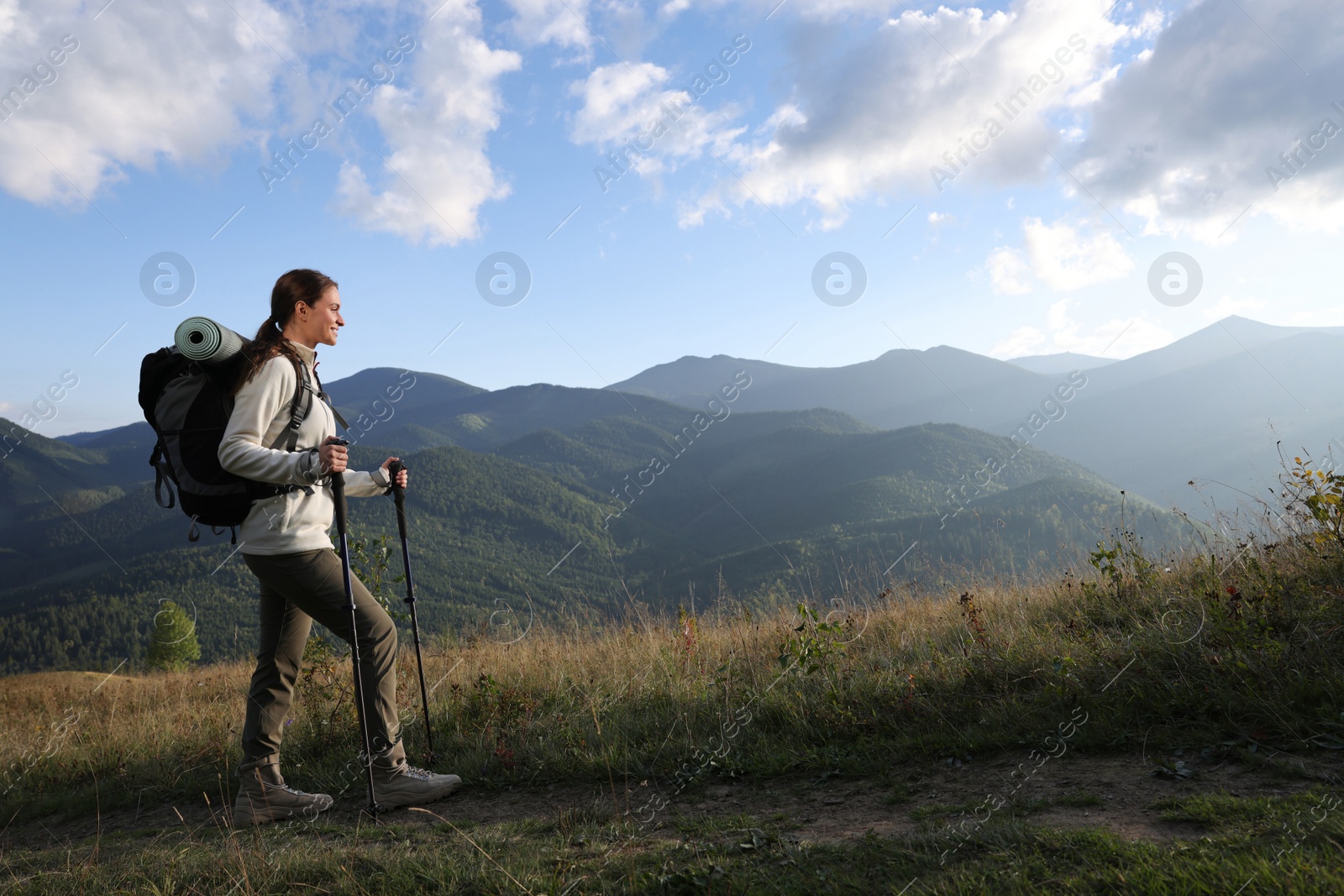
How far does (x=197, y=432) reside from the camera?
3295mm

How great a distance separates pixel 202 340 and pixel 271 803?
2229mm

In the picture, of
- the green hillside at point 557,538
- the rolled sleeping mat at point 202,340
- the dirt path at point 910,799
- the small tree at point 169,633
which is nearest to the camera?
the dirt path at point 910,799

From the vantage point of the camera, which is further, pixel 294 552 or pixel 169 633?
pixel 169 633

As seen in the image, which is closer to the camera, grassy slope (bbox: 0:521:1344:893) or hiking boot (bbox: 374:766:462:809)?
grassy slope (bbox: 0:521:1344:893)

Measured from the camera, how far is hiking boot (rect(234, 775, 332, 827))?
3455 millimetres

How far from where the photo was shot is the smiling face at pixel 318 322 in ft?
11.9

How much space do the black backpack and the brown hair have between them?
15cm

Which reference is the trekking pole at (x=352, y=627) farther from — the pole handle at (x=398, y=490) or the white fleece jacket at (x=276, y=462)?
the pole handle at (x=398, y=490)

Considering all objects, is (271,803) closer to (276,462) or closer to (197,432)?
(276,462)

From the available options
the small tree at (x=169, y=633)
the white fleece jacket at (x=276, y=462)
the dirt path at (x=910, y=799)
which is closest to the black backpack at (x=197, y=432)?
the white fleece jacket at (x=276, y=462)

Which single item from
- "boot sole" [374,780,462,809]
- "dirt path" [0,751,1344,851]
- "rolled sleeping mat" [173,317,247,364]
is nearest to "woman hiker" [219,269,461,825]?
"boot sole" [374,780,462,809]

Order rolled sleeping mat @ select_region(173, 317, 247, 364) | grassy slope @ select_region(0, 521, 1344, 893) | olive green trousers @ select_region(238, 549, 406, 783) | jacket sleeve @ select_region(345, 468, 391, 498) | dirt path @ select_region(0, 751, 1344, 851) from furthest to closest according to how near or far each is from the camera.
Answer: jacket sleeve @ select_region(345, 468, 391, 498)
olive green trousers @ select_region(238, 549, 406, 783)
rolled sleeping mat @ select_region(173, 317, 247, 364)
dirt path @ select_region(0, 751, 1344, 851)
grassy slope @ select_region(0, 521, 1344, 893)

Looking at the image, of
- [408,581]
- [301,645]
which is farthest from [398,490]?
[301,645]

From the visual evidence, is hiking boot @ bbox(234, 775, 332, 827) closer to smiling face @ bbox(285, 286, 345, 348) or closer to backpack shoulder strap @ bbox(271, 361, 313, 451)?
backpack shoulder strap @ bbox(271, 361, 313, 451)
